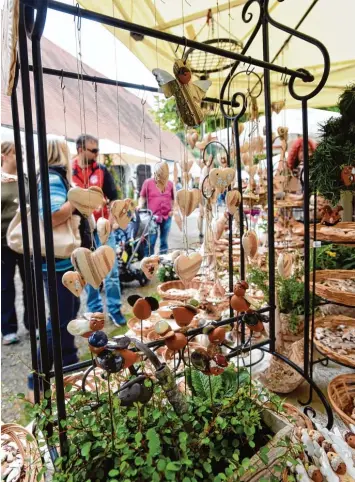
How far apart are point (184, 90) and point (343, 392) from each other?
979mm

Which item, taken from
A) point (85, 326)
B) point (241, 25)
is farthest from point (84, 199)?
point (241, 25)

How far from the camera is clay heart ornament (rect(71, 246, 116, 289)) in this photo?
51 centimetres

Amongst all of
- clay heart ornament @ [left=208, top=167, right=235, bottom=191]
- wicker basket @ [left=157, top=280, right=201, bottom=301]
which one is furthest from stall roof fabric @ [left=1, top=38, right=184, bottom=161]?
clay heart ornament @ [left=208, top=167, right=235, bottom=191]

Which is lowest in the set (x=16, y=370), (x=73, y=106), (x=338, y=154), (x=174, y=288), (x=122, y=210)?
(x=16, y=370)

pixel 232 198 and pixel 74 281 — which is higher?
pixel 232 198

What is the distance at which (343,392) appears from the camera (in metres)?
1.03

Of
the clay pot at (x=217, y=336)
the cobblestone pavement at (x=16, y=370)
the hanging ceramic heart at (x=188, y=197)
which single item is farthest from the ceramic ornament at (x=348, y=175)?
the cobblestone pavement at (x=16, y=370)

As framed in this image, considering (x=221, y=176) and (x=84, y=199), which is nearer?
(x=84, y=199)

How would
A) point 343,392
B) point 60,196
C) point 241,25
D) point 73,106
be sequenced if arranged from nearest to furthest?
point 343,392, point 60,196, point 241,25, point 73,106

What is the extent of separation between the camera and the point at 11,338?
2.06 metres

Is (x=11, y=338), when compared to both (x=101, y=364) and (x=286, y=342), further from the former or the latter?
(x=101, y=364)

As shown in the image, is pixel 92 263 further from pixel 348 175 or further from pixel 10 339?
pixel 10 339

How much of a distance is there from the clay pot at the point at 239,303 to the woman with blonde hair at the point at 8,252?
160cm

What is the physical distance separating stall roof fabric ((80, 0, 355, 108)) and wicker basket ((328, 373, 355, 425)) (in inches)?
44.6
